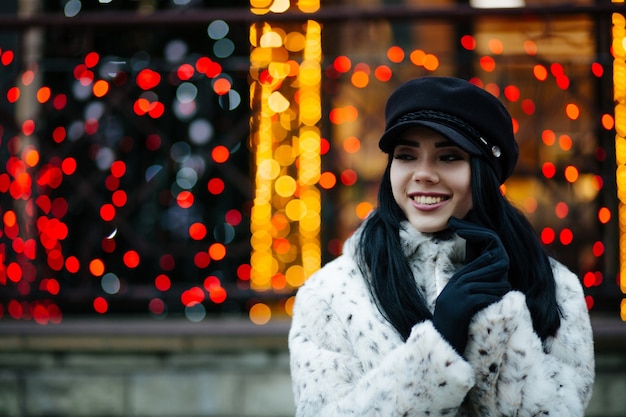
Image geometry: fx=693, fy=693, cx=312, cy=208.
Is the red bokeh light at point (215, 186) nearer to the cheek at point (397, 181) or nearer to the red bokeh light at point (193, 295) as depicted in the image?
the red bokeh light at point (193, 295)

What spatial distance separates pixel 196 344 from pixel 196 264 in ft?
2.18

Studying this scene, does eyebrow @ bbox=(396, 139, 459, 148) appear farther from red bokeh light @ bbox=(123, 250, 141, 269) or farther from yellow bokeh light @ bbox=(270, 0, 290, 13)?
yellow bokeh light @ bbox=(270, 0, 290, 13)

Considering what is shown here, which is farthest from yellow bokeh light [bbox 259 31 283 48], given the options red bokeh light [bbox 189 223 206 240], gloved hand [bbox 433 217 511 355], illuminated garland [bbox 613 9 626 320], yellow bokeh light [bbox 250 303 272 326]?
gloved hand [bbox 433 217 511 355]

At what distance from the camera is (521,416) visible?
67.6 inches

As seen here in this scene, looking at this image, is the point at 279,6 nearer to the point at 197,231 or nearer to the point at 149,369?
the point at 197,231

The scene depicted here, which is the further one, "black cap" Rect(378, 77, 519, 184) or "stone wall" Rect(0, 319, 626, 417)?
"stone wall" Rect(0, 319, 626, 417)

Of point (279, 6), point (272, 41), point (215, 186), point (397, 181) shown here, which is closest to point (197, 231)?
point (215, 186)

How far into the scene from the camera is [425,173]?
5.86 feet

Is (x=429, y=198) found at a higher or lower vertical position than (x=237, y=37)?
lower

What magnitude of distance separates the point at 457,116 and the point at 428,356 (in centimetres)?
61

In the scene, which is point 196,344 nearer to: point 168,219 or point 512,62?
point 168,219

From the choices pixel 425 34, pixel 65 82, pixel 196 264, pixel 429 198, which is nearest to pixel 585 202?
Result: pixel 425 34

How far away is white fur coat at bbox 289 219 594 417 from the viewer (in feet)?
5.39

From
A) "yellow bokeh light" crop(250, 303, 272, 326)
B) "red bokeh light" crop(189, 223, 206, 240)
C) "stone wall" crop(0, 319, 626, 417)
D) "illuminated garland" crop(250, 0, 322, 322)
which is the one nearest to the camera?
"stone wall" crop(0, 319, 626, 417)
